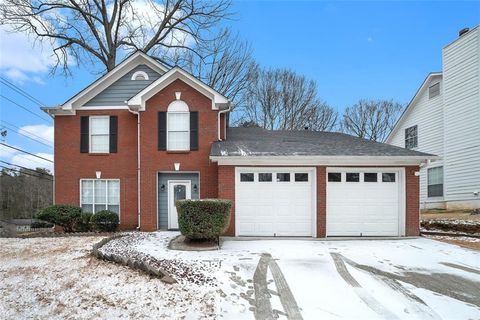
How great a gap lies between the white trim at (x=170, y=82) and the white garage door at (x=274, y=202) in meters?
3.26

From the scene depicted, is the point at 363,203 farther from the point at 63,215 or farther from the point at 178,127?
the point at 63,215

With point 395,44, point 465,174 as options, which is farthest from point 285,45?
point 465,174

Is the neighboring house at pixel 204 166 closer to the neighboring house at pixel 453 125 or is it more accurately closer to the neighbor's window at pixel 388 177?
the neighbor's window at pixel 388 177

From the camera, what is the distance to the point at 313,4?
13500 mm

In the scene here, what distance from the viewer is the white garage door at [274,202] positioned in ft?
39.6

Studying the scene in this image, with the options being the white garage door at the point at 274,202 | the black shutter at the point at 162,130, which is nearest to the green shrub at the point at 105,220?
the black shutter at the point at 162,130

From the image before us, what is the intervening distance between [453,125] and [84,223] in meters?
19.8

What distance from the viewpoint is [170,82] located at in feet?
45.1

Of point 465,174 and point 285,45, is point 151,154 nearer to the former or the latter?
point 285,45

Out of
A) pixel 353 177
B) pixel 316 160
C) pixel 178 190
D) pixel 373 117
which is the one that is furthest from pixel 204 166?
pixel 373 117

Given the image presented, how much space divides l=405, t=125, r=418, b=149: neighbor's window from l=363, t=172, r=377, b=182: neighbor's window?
1338 centimetres

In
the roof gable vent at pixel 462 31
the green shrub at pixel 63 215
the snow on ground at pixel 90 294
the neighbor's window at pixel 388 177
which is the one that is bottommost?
the snow on ground at pixel 90 294

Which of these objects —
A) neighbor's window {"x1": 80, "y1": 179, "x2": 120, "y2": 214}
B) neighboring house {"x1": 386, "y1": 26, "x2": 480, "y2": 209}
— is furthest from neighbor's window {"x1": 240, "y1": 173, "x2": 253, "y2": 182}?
neighboring house {"x1": 386, "y1": 26, "x2": 480, "y2": 209}

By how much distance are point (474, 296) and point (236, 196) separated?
23.7ft
